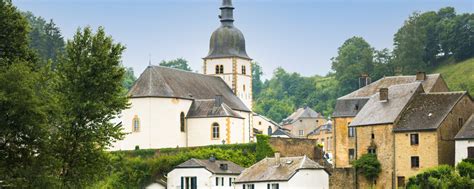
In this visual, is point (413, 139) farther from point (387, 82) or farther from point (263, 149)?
point (263, 149)

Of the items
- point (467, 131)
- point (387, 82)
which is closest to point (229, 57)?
point (387, 82)

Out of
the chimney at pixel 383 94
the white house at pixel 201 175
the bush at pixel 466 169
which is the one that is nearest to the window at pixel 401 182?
the bush at pixel 466 169

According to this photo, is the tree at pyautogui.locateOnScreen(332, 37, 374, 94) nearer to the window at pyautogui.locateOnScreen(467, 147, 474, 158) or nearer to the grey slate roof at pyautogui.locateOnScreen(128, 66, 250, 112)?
the grey slate roof at pyautogui.locateOnScreen(128, 66, 250, 112)

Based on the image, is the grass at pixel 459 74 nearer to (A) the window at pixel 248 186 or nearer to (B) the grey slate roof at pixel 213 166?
(B) the grey slate roof at pixel 213 166

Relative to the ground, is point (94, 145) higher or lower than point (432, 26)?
lower

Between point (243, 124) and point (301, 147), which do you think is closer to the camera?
point (301, 147)

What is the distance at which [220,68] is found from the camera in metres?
110

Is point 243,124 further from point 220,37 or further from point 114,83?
point 114,83

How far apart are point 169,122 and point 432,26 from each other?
45.8 meters

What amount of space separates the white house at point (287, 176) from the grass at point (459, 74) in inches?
1635

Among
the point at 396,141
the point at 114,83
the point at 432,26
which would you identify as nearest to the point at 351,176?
the point at 396,141

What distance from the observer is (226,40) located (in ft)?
362

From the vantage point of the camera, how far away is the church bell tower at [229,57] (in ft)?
360

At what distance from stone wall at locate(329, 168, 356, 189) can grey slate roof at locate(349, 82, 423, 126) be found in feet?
Result: 10.1
